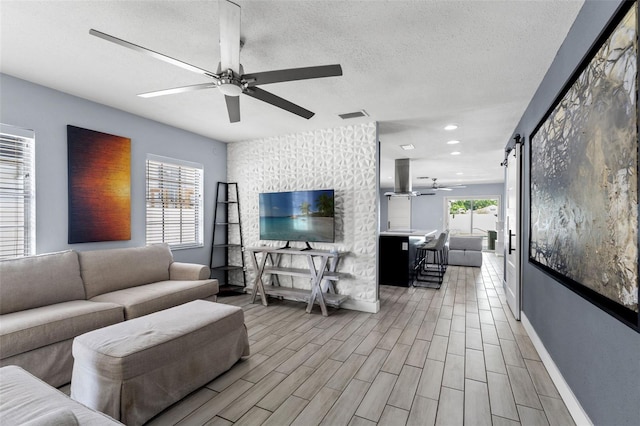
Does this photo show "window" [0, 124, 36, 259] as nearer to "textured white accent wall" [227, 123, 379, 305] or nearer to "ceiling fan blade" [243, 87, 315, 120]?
"ceiling fan blade" [243, 87, 315, 120]

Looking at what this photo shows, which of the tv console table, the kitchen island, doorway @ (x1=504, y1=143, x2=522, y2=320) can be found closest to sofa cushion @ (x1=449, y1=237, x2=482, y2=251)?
the kitchen island

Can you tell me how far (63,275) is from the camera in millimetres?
2770

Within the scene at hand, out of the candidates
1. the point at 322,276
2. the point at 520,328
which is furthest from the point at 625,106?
the point at 322,276

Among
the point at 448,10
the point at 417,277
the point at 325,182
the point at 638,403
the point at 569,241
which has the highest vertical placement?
the point at 448,10

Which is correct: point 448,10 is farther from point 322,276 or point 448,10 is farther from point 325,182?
→ point 322,276

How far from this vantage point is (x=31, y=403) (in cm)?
120

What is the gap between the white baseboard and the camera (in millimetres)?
1712

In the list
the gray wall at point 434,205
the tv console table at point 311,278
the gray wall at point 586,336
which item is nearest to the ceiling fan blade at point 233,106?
the tv console table at point 311,278

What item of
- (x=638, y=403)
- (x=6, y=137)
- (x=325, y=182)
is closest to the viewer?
(x=638, y=403)

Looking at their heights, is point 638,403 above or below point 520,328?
above

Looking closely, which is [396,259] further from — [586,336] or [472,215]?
[472,215]

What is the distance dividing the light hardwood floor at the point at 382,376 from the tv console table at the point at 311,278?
0.73 feet

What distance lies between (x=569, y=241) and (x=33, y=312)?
3.95 metres

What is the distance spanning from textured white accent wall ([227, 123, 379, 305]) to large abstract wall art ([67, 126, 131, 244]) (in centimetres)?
182
